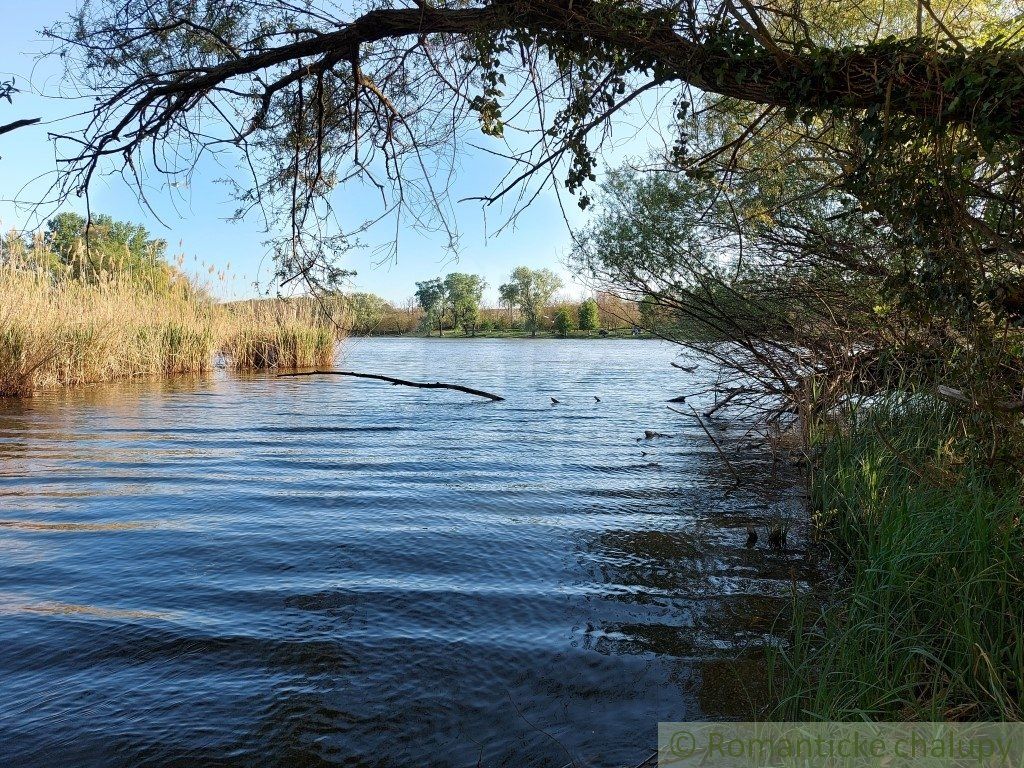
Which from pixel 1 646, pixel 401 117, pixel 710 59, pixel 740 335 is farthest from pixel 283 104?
pixel 740 335

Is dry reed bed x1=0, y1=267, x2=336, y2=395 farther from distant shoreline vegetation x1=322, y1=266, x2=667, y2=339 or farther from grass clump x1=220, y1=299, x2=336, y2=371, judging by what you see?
distant shoreline vegetation x1=322, y1=266, x2=667, y2=339

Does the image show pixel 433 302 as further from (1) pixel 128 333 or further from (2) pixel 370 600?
(2) pixel 370 600

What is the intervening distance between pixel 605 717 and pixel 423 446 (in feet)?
21.8

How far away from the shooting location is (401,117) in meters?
5.50

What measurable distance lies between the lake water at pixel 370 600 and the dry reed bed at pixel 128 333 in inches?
208

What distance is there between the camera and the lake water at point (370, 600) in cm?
272

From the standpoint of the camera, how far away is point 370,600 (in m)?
3.99

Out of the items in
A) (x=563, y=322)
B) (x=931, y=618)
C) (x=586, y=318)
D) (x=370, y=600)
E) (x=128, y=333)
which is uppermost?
(x=586, y=318)

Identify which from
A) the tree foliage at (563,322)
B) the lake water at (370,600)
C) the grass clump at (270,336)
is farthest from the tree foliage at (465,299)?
the lake water at (370,600)

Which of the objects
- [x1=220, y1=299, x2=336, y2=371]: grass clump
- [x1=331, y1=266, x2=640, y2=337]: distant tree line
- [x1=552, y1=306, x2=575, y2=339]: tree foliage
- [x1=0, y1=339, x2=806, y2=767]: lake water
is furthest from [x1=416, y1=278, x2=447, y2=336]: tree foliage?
[x1=0, y1=339, x2=806, y2=767]: lake water

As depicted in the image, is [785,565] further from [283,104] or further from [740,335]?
[283,104]

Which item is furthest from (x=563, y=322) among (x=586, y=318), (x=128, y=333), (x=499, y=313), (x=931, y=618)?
(x=931, y=618)

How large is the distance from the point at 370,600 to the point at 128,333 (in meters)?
15.4

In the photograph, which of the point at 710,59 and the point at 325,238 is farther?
the point at 325,238
